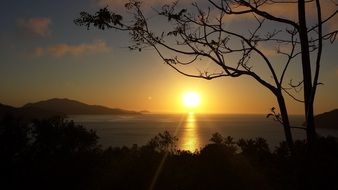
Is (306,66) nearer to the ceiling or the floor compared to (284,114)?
nearer to the ceiling

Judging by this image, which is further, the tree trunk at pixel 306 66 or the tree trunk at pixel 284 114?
the tree trunk at pixel 284 114

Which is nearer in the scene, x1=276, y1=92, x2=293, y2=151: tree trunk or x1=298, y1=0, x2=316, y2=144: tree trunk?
x1=298, y1=0, x2=316, y2=144: tree trunk

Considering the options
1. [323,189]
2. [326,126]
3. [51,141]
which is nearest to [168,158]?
[323,189]

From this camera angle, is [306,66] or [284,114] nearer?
[306,66]

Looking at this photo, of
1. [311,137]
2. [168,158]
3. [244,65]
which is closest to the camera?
[311,137]

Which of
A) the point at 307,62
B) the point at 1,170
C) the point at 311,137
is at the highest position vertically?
the point at 307,62

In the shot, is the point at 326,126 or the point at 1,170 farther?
the point at 326,126

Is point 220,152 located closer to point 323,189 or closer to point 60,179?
point 323,189

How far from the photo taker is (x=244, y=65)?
7367 mm

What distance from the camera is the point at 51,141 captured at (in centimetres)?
3556

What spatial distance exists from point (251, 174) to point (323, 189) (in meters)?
3.08

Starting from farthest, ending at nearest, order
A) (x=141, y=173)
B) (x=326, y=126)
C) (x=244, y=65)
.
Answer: (x=326, y=126), (x=141, y=173), (x=244, y=65)

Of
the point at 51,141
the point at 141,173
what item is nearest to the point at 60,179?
the point at 141,173

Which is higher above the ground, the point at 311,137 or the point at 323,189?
the point at 311,137
